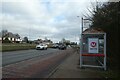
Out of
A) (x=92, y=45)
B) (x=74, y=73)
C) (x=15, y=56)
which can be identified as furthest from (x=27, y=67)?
(x=15, y=56)

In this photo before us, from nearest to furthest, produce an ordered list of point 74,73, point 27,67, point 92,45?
point 74,73 → point 27,67 → point 92,45

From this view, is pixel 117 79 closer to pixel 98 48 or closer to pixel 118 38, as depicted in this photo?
pixel 118 38

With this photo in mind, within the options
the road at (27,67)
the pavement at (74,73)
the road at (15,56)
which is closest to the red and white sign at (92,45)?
the pavement at (74,73)

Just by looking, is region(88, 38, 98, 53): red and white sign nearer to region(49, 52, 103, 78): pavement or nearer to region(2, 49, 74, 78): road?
region(49, 52, 103, 78): pavement

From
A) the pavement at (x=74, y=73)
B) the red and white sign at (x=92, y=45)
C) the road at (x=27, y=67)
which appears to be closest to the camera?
the pavement at (x=74, y=73)

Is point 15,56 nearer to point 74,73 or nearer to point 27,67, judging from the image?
point 27,67

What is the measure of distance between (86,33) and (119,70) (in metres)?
4.31

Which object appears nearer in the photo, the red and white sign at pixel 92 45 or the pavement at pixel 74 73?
the pavement at pixel 74 73

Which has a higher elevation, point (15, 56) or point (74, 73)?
point (15, 56)

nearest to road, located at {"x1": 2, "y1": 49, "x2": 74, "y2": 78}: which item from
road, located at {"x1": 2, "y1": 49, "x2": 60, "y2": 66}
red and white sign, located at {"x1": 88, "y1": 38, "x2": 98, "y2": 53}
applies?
road, located at {"x1": 2, "y1": 49, "x2": 60, "y2": 66}

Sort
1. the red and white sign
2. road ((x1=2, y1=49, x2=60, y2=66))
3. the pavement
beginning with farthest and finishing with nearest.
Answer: road ((x1=2, y1=49, x2=60, y2=66))
the red and white sign
the pavement

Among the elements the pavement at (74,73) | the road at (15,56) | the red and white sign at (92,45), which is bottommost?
the pavement at (74,73)

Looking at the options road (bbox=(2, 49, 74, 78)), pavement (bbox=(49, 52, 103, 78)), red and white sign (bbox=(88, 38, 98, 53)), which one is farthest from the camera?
red and white sign (bbox=(88, 38, 98, 53))

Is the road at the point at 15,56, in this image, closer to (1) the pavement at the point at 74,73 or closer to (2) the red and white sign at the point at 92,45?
(1) the pavement at the point at 74,73
